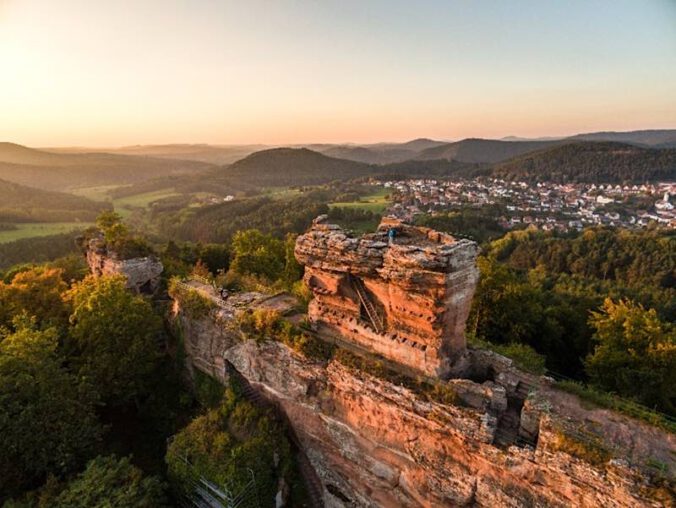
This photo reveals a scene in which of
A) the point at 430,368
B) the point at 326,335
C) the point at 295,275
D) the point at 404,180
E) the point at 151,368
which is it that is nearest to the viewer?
the point at 430,368

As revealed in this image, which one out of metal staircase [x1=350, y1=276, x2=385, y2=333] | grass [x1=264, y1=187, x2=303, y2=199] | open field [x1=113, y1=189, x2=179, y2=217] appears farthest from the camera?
open field [x1=113, y1=189, x2=179, y2=217]

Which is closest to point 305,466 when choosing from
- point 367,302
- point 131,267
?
point 367,302

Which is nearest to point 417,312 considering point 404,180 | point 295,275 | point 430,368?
point 430,368

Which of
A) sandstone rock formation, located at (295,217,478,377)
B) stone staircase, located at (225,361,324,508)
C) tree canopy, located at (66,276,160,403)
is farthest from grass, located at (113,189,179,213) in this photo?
sandstone rock formation, located at (295,217,478,377)

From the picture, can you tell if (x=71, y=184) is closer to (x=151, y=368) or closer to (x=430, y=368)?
(x=151, y=368)

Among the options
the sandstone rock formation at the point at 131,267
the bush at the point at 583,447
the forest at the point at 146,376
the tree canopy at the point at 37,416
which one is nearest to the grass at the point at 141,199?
the forest at the point at 146,376

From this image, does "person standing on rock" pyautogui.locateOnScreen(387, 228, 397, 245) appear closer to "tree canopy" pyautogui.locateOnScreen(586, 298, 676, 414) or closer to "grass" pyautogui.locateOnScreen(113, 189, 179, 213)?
"tree canopy" pyautogui.locateOnScreen(586, 298, 676, 414)
